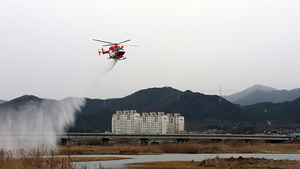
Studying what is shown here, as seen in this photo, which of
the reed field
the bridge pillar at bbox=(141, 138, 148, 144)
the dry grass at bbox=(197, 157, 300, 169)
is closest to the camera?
the reed field

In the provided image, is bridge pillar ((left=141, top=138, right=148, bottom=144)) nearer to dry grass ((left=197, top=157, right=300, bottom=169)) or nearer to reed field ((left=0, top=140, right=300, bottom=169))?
reed field ((left=0, top=140, right=300, bottom=169))

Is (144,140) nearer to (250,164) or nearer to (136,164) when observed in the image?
(136,164)

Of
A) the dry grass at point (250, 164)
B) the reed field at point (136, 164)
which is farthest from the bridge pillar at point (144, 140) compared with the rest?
the dry grass at point (250, 164)

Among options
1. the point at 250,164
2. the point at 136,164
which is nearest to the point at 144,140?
the point at 136,164

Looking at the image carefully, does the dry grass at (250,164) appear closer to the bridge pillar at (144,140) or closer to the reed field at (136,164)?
the reed field at (136,164)

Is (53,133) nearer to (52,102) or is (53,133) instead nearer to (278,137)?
(52,102)

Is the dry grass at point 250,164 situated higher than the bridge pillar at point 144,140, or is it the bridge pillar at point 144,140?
the dry grass at point 250,164

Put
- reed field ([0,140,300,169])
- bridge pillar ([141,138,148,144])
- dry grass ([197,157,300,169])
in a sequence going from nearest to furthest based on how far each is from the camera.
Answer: reed field ([0,140,300,169])
dry grass ([197,157,300,169])
bridge pillar ([141,138,148,144])

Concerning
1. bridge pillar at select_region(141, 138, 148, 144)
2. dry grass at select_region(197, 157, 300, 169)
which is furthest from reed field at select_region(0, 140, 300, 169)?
bridge pillar at select_region(141, 138, 148, 144)

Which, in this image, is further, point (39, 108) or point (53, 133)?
point (39, 108)

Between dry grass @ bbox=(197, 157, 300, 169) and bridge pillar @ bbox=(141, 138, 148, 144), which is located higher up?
dry grass @ bbox=(197, 157, 300, 169)

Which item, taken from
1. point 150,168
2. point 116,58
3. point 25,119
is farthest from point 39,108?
point 150,168
